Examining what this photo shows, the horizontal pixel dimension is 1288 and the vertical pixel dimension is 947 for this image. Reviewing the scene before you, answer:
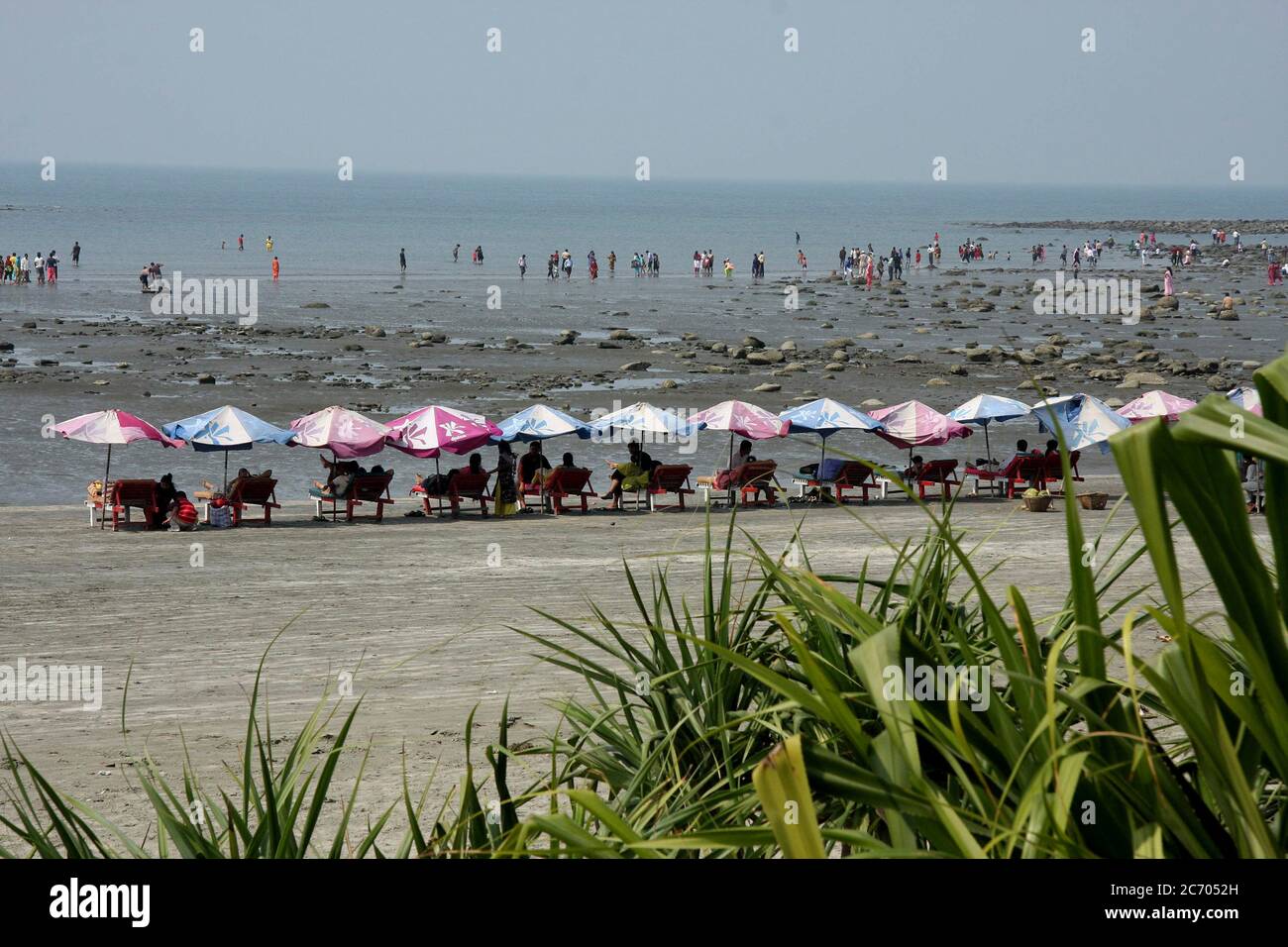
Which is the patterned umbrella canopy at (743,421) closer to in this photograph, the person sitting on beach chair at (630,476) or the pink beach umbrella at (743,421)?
the pink beach umbrella at (743,421)

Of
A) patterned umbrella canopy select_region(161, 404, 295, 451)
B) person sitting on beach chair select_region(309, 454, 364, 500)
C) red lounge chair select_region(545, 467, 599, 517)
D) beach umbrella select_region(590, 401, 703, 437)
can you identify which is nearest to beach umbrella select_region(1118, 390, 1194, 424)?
beach umbrella select_region(590, 401, 703, 437)

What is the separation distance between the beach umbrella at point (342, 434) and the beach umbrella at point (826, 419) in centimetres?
587

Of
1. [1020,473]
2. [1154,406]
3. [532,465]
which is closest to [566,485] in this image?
[532,465]

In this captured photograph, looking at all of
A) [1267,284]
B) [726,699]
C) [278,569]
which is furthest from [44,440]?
[1267,284]

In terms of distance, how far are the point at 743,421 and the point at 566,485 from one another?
8.83 feet

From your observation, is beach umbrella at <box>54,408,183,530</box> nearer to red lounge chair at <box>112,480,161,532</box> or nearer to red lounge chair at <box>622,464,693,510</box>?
red lounge chair at <box>112,480,161,532</box>

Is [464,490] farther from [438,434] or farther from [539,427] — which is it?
[539,427]

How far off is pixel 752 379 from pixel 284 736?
2856cm

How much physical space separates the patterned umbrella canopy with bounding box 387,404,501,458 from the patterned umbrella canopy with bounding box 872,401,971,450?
225 inches

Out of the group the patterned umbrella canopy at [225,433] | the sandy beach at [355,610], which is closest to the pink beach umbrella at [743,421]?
the sandy beach at [355,610]

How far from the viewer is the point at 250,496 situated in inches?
750

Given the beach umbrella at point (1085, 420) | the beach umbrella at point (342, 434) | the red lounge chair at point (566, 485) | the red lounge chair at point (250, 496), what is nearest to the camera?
the red lounge chair at point (250, 496)

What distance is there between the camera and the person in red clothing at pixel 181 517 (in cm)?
1828

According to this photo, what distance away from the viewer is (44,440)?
88.6 feet
